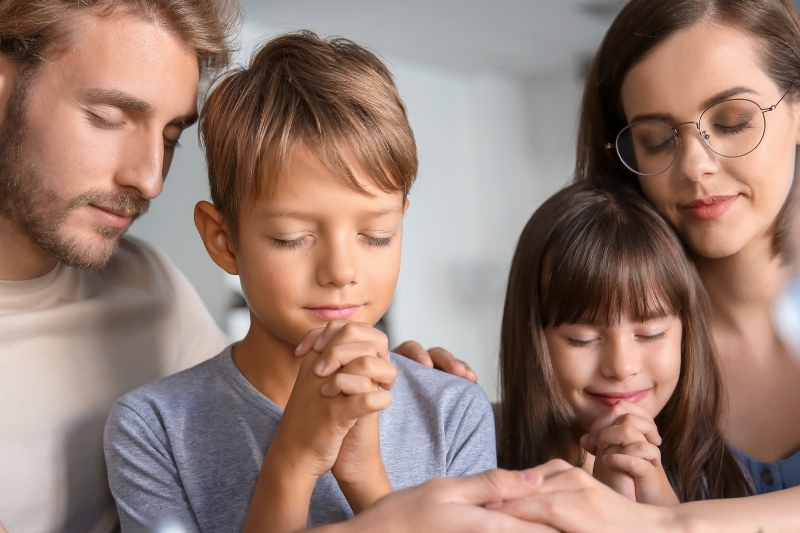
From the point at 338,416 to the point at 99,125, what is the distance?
1.97ft

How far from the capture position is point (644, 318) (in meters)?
1.15

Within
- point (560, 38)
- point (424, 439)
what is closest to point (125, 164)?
point (424, 439)

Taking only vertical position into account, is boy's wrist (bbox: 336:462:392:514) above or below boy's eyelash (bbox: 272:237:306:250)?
below

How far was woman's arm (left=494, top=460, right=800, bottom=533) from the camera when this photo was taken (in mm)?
836

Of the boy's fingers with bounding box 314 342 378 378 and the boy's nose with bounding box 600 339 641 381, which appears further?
the boy's nose with bounding box 600 339 641 381

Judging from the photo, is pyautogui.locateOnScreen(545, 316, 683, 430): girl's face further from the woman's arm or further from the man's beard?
the man's beard

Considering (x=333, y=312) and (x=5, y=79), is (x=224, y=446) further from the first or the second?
(x=5, y=79)

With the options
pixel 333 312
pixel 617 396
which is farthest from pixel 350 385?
pixel 617 396

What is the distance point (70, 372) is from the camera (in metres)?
1.25

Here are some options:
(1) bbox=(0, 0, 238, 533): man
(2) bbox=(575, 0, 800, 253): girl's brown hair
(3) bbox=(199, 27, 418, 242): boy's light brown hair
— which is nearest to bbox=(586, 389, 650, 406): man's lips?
(2) bbox=(575, 0, 800, 253): girl's brown hair

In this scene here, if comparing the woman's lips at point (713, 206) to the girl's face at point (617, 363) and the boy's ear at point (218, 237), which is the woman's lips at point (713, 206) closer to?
the girl's face at point (617, 363)

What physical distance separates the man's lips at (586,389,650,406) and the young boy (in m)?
0.20

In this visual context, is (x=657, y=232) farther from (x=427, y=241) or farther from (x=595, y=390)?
(x=427, y=241)

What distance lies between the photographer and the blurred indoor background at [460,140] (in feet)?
8.04
